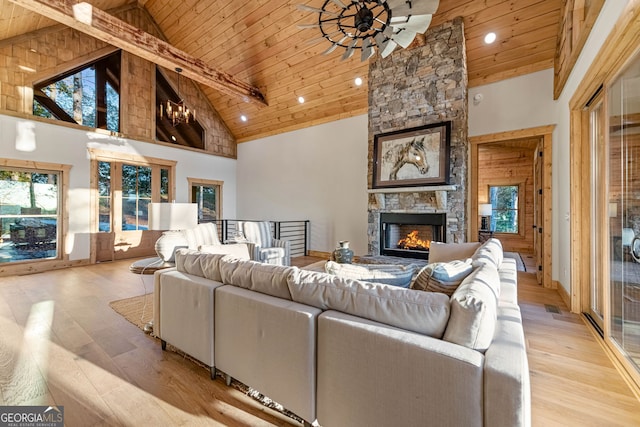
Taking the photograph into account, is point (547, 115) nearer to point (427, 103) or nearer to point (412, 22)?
point (427, 103)

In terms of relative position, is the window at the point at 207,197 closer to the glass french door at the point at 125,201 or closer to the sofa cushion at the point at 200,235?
the glass french door at the point at 125,201

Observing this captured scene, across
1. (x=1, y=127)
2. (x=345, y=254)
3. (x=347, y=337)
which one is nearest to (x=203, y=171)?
(x=1, y=127)

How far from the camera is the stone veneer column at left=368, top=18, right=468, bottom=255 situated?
4.22 meters

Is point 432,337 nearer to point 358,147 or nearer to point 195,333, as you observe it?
point 195,333

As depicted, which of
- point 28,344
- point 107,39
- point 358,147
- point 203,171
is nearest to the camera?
point 28,344

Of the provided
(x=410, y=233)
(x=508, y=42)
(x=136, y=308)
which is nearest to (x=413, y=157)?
(x=410, y=233)

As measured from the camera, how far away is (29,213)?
507cm

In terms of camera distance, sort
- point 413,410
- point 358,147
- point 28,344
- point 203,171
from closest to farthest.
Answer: point 413,410 → point 28,344 → point 358,147 → point 203,171

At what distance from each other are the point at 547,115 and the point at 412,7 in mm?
3235

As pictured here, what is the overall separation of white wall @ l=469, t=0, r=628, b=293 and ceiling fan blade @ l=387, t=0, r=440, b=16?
1612 mm

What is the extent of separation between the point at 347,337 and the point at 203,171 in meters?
7.51

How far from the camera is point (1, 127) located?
4738mm

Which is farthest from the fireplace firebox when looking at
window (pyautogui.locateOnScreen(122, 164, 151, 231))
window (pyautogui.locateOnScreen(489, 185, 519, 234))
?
window (pyautogui.locateOnScreen(122, 164, 151, 231))

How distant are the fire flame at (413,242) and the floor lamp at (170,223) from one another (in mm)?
3525
